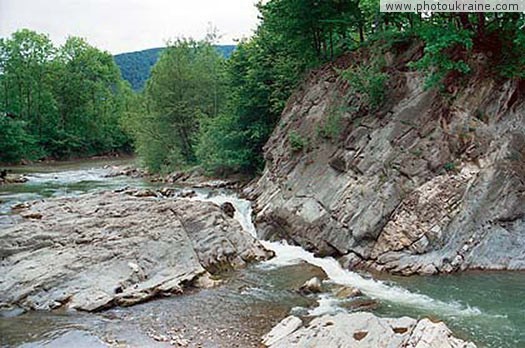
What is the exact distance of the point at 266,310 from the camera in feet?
32.3

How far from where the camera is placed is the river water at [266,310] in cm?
843

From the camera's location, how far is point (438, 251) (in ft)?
40.3

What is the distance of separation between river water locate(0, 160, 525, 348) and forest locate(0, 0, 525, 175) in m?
5.58

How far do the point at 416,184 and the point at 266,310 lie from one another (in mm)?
5764

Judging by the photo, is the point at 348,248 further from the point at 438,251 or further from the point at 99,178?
the point at 99,178

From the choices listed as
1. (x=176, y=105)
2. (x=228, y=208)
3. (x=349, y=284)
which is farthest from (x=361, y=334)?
(x=176, y=105)

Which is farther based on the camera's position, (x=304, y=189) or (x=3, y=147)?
(x=3, y=147)

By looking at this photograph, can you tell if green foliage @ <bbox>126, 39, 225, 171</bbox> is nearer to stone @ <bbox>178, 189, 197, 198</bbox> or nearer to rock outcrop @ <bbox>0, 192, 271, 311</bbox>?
stone @ <bbox>178, 189, 197, 198</bbox>

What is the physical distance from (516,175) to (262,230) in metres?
7.30

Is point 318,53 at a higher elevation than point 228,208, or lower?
higher

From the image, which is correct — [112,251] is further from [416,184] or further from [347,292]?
[416,184]

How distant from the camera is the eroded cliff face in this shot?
12.3 m

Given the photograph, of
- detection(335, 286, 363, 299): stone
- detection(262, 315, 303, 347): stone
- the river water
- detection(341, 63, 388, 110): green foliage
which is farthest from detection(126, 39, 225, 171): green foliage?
detection(262, 315, 303, 347): stone

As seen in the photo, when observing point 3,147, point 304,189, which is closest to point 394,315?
point 304,189
